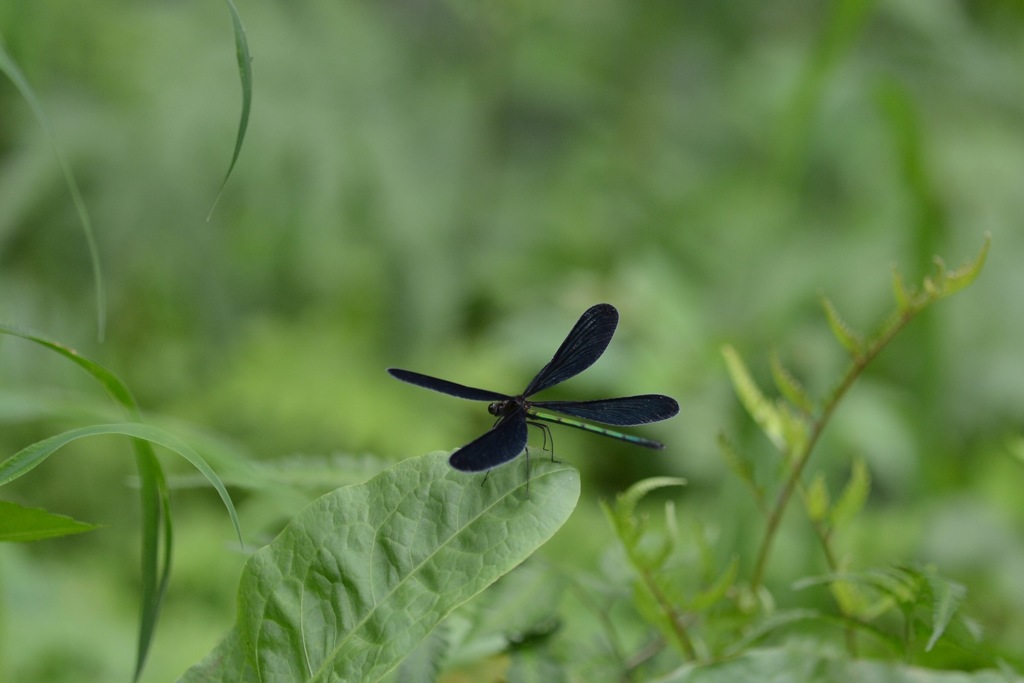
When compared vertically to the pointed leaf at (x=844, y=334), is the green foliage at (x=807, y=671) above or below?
below

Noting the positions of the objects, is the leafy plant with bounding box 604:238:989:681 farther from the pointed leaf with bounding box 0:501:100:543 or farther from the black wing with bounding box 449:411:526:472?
the pointed leaf with bounding box 0:501:100:543

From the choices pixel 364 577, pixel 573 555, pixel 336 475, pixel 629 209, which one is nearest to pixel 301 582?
pixel 364 577

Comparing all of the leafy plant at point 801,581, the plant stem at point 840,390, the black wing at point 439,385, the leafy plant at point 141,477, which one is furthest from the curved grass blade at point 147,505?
the plant stem at point 840,390

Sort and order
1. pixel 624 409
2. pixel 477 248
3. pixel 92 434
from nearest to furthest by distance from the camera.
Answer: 1. pixel 92 434
2. pixel 624 409
3. pixel 477 248

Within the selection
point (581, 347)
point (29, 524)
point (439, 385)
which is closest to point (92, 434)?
point (29, 524)

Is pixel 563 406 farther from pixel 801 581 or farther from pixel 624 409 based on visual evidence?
pixel 801 581

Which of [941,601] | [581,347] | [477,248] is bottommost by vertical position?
[941,601]

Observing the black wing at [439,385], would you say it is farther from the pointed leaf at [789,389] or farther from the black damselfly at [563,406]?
the pointed leaf at [789,389]
